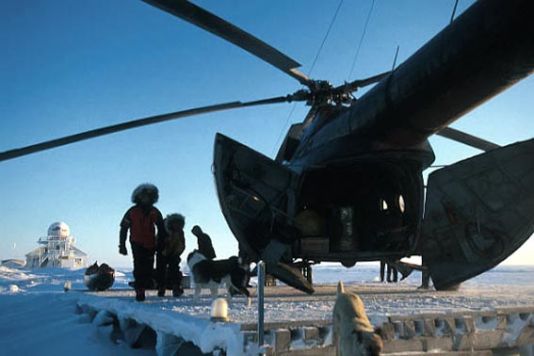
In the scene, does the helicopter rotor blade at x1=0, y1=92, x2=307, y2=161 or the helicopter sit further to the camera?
the helicopter rotor blade at x1=0, y1=92, x2=307, y2=161

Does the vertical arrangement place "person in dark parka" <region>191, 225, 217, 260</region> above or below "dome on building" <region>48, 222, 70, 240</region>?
below

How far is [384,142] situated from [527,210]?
226cm

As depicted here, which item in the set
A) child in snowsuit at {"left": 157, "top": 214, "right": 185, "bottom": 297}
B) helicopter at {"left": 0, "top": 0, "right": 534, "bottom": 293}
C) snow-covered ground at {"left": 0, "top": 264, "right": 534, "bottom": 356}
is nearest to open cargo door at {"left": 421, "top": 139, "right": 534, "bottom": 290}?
helicopter at {"left": 0, "top": 0, "right": 534, "bottom": 293}

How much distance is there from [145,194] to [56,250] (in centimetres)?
4758

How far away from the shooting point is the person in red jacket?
6.09 m

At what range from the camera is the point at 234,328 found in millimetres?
3055

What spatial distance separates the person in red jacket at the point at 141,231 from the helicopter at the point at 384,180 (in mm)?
1263

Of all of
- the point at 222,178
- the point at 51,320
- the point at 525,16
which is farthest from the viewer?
the point at 222,178

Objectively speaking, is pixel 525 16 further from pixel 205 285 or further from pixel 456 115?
pixel 205 285

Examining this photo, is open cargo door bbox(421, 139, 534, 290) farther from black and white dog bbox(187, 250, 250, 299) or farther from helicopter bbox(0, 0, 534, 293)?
black and white dog bbox(187, 250, 250, 299)

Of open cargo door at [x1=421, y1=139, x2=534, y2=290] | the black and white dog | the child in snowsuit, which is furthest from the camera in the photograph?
the child in snowsuit

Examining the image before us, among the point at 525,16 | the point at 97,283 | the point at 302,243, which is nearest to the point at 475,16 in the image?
the point at 525,16

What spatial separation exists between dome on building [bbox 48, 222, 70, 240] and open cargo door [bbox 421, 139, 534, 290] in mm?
46786

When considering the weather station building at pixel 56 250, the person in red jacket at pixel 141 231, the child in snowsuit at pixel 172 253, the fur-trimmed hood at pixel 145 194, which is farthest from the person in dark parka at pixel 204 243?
the weather station building at pixel 56 250
